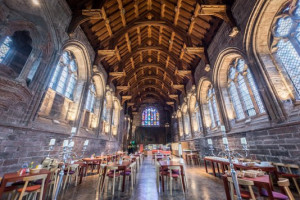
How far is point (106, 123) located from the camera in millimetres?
10594

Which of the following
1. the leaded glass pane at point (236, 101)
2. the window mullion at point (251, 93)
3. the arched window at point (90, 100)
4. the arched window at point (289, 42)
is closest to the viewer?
the arched window at point (289, 42)

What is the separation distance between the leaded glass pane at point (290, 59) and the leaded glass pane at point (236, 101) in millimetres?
2147

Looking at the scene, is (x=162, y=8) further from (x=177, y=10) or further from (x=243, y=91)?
(x=243, y=91)

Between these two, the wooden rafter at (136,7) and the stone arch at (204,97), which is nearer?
the wooden rafter at (136,7)

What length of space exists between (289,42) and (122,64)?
907 cm

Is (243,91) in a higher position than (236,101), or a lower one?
higher

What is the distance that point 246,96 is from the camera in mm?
5258

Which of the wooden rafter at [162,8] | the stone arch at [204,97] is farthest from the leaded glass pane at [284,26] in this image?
the wooden rafter at [162,8]

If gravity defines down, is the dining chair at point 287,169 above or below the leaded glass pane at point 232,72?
below

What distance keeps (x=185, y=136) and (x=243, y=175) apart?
1116 centimetres

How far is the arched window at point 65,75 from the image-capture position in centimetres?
518

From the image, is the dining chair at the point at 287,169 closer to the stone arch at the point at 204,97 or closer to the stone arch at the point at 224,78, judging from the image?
the stone arch at the point at 224,78

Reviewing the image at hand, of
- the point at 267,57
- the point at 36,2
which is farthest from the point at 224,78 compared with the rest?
the point at 36,2

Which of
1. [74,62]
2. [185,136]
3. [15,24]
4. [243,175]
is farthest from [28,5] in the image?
[185,136]
